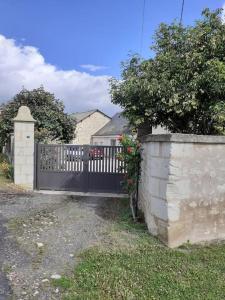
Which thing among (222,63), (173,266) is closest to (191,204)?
(173,266)

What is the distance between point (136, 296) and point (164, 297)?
0.98 ft

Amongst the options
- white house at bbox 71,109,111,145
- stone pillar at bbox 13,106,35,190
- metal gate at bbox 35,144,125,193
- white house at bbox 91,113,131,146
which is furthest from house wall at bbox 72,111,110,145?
metal gate at bbox 35,144,125,193

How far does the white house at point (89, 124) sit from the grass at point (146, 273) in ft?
122

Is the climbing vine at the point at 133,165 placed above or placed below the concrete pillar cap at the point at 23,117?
below

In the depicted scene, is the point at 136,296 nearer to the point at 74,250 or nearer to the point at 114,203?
the point at 74,250

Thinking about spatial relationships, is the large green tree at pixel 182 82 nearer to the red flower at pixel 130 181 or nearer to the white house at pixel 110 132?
the red flower at pixel 130 181

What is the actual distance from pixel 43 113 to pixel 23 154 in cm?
546

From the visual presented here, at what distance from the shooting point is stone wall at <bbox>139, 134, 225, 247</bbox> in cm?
530

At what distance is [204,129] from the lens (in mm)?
9828

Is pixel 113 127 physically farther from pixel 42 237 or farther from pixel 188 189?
pixel 188 189

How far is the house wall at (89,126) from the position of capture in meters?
42.8

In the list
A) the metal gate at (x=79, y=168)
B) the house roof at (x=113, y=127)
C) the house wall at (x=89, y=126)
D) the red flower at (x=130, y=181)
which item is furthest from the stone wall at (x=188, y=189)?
the house wall at (x=89, y=126)

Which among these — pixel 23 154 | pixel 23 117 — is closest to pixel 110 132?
pixel 23 117

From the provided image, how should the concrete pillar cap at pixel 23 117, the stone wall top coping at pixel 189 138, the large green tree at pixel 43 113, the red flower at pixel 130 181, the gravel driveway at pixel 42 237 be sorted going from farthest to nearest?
1. the large green tree at pixel 43 113
2. the concrete pillar cap at pixel 23 117
3. the red flower at pixel 130 181
4. the stone wall top coping at pixel 189 138
5. the gravel driveway at pixel 42 237
